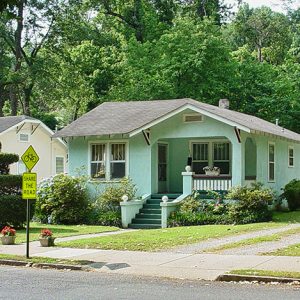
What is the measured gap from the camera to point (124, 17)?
168ft

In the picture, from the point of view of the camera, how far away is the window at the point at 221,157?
89.8 ft

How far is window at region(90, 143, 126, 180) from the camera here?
2677cm

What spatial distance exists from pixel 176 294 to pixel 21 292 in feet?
8.89

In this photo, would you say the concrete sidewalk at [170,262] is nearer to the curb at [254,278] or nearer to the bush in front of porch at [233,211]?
the curb at [254,278]

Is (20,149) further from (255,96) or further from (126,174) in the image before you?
(255,96)

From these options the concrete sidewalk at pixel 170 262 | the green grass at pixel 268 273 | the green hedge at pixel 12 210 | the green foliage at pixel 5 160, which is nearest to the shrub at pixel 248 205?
the green hedge at pixel 12 210

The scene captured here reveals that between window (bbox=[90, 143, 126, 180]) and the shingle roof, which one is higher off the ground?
the shingle roof

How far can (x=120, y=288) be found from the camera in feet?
35.3

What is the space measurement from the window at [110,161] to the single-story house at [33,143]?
8.05m

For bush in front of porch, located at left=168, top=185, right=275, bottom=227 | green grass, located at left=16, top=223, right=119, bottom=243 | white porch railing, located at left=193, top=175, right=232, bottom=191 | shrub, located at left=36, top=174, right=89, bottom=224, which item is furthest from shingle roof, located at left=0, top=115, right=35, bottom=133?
bush in front of porch, located at left=168, top=185, right=275, bottom=227

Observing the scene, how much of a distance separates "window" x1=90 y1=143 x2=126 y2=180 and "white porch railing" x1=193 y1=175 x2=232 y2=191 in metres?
3.61

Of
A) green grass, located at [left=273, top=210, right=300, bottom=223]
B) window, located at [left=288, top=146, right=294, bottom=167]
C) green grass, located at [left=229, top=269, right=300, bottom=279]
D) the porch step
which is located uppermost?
window, located at [left=288, top=146, right=294, bottom=167]

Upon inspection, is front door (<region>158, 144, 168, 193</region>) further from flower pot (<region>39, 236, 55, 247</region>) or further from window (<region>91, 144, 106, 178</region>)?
flower pot (<region>39, 236, 55, 247</region>)

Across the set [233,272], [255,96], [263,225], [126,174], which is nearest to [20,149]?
[126,174]
